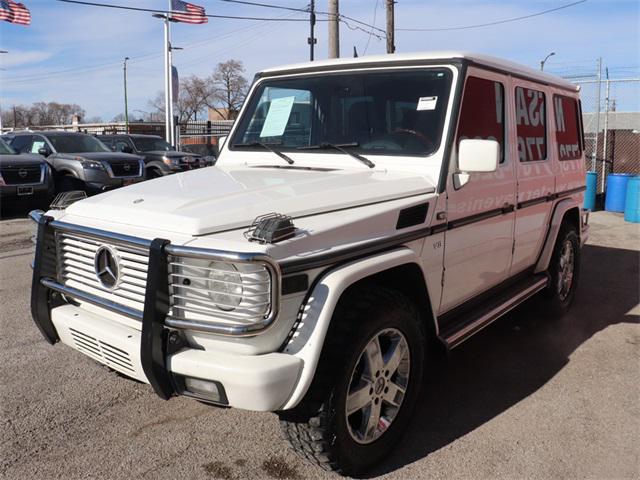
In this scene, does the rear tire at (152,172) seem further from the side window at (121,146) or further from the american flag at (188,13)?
the american flag at (188,13)

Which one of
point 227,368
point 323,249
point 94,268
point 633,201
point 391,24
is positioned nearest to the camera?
point 227,368

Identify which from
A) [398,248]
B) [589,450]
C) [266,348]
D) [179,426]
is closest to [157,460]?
[179,426]

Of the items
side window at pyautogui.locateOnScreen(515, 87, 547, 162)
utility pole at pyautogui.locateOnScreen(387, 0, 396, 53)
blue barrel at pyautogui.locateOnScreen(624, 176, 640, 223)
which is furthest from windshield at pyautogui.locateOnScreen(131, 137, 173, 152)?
side window at pyautogui.locateOnScreen(515, 87, 547, 162)

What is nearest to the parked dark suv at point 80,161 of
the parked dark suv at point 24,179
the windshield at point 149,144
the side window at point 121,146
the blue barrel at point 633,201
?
the parked dark suv at point 24,179

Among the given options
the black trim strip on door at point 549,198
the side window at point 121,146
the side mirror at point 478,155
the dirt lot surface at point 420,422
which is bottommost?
the dirt lot surface at point 420,422

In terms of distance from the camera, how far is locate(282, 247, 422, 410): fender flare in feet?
7.74

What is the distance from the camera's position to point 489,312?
3875 millimetres

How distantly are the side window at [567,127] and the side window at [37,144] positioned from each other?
11.1m

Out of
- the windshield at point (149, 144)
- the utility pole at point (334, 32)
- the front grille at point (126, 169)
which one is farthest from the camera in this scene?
the windshield at point (149, 144)

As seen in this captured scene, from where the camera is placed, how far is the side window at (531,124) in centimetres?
436

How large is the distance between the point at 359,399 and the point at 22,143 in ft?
41.7

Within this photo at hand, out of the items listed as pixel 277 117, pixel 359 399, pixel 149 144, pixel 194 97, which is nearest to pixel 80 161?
pixel 149 144

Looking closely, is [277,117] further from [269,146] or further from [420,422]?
[420,422]

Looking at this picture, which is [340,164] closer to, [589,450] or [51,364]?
[589,450]
